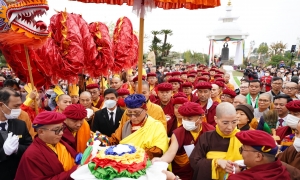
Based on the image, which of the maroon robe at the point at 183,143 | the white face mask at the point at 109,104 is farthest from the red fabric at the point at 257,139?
the white face mask at the point at 109,104

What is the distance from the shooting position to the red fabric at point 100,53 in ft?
17.9

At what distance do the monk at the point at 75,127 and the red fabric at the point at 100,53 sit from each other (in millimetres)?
2138

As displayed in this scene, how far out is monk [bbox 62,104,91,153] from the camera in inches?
129

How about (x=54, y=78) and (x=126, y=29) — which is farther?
(x=126, y=29)

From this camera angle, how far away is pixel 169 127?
14.1 ft

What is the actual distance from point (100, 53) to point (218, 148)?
3625 mm

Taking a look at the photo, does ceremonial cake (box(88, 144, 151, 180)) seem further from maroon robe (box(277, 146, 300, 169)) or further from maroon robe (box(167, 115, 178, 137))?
maroon robe (box(167, 115, 178, 137))

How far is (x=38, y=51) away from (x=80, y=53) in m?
1.07

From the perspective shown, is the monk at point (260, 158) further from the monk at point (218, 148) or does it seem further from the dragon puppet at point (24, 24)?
the dragon puppet at point (24, 24)

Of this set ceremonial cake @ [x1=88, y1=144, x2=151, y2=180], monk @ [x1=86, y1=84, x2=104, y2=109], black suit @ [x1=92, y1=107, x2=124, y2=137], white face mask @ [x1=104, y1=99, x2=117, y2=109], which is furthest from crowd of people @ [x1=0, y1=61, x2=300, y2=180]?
monk @ [x1=86, y1=84, x2=104, y2=109]

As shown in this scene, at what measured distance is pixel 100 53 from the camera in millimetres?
5570

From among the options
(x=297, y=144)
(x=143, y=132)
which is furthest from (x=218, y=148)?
(x=143, y=132)

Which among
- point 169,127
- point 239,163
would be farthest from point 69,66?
point 239,163

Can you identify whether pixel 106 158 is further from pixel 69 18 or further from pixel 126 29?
pixel 126 29
